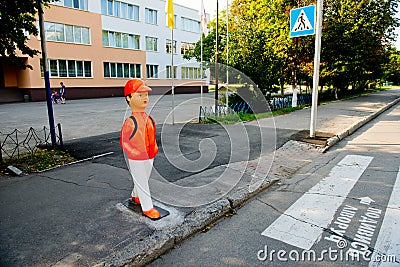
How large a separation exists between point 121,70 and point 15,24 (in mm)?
28273

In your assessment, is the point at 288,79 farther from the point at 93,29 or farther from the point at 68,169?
the point at 93,29

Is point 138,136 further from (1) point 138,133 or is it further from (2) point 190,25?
(2) point 190,25

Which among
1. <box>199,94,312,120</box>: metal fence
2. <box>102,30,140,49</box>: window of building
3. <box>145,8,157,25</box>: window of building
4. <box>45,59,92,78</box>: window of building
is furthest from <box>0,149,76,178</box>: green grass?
<box>145,8,157,25</box>: window of building

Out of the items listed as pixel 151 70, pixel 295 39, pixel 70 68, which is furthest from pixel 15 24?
pixel 151 70

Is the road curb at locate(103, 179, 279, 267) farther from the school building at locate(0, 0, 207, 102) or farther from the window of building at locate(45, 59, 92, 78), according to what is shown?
the window of building at locate(45, 59, 92, 78)

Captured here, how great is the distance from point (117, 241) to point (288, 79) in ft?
65.5

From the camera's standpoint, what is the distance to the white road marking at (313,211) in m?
3.56

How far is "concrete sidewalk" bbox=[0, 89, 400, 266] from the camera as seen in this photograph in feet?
10.3

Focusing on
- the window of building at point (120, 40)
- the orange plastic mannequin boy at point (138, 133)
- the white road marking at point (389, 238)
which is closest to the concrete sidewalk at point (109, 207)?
the orange plastic mannequin boy at point (138, 133)

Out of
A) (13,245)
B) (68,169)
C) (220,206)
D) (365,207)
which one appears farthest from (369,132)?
(13,245)

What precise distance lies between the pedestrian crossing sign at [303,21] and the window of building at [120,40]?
2710cm

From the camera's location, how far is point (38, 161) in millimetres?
6844

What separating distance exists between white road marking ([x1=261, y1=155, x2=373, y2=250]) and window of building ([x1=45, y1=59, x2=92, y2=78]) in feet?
90.1

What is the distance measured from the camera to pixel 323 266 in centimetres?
299
